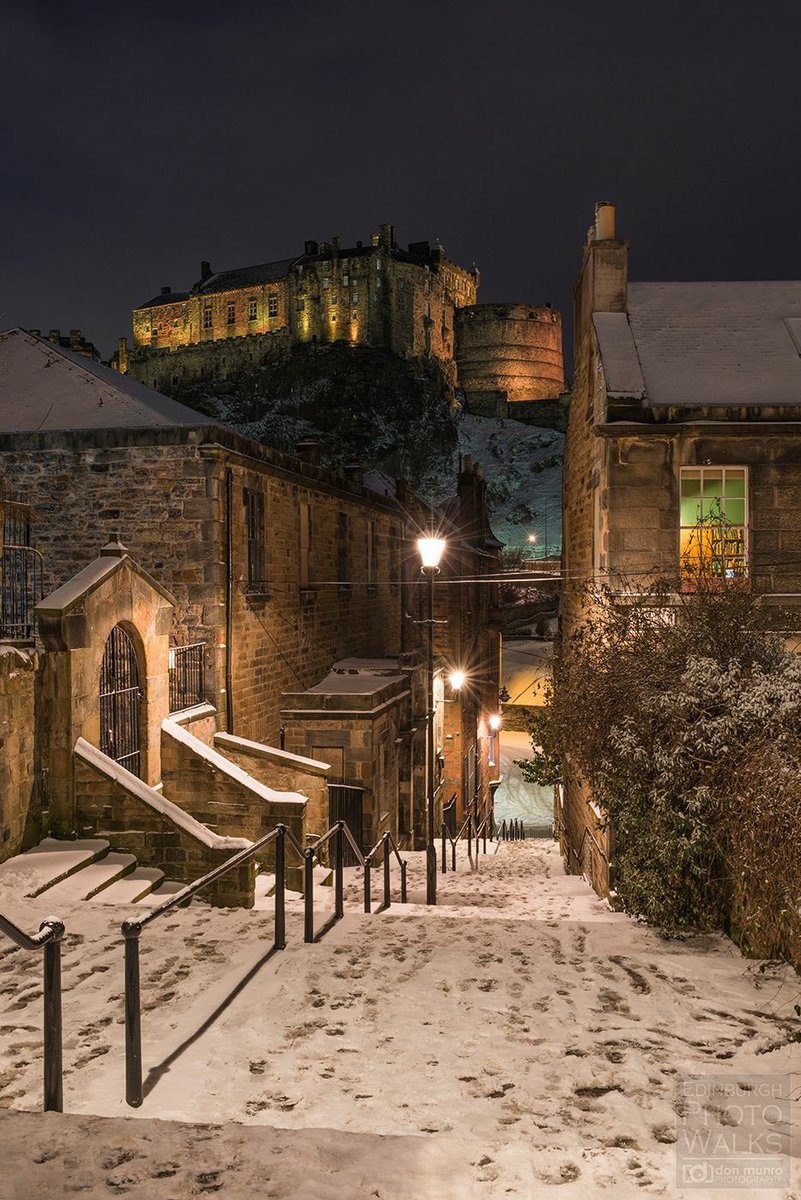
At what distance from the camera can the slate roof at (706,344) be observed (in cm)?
1206

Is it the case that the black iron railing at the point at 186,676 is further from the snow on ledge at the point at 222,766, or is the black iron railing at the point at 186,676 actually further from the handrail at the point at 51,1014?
the handrail at the point at 51,1014

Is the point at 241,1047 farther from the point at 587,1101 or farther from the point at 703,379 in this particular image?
the point at 703,379

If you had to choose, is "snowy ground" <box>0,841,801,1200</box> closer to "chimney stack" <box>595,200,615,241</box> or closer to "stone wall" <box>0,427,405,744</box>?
"stone wall" <box>0,427,405,744</box>

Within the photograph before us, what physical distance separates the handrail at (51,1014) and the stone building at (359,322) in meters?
77.0

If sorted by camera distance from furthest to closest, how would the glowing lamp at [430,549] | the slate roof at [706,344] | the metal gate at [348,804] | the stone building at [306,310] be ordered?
the stone building at [306,310]
the metal gate at [348,804]
the slate roof at [706,344]
the glowing lamp at [430,549]

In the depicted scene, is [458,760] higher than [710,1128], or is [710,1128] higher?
[710,1128]

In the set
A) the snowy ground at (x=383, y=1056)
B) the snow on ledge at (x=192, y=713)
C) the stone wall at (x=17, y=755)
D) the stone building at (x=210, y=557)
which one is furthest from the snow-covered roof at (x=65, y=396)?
the snowy ground at (x=383, y=1056)

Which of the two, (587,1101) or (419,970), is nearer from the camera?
(587,1101)

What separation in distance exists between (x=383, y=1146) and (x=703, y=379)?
11423 millimetres

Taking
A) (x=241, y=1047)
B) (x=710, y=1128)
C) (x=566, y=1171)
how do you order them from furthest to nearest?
(x=241, y=1047)
(x=710, y=1128)
(x=566, y=1171)

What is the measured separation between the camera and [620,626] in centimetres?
1009

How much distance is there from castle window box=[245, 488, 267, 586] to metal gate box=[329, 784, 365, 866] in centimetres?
416

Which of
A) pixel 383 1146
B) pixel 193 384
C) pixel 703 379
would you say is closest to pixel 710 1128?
pixel 383 1146

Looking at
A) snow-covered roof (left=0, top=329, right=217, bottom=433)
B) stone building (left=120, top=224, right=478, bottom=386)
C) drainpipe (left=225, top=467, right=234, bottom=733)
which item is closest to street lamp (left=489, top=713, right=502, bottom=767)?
drainpipe (left=225, top=467, right=234, bottom=733)
